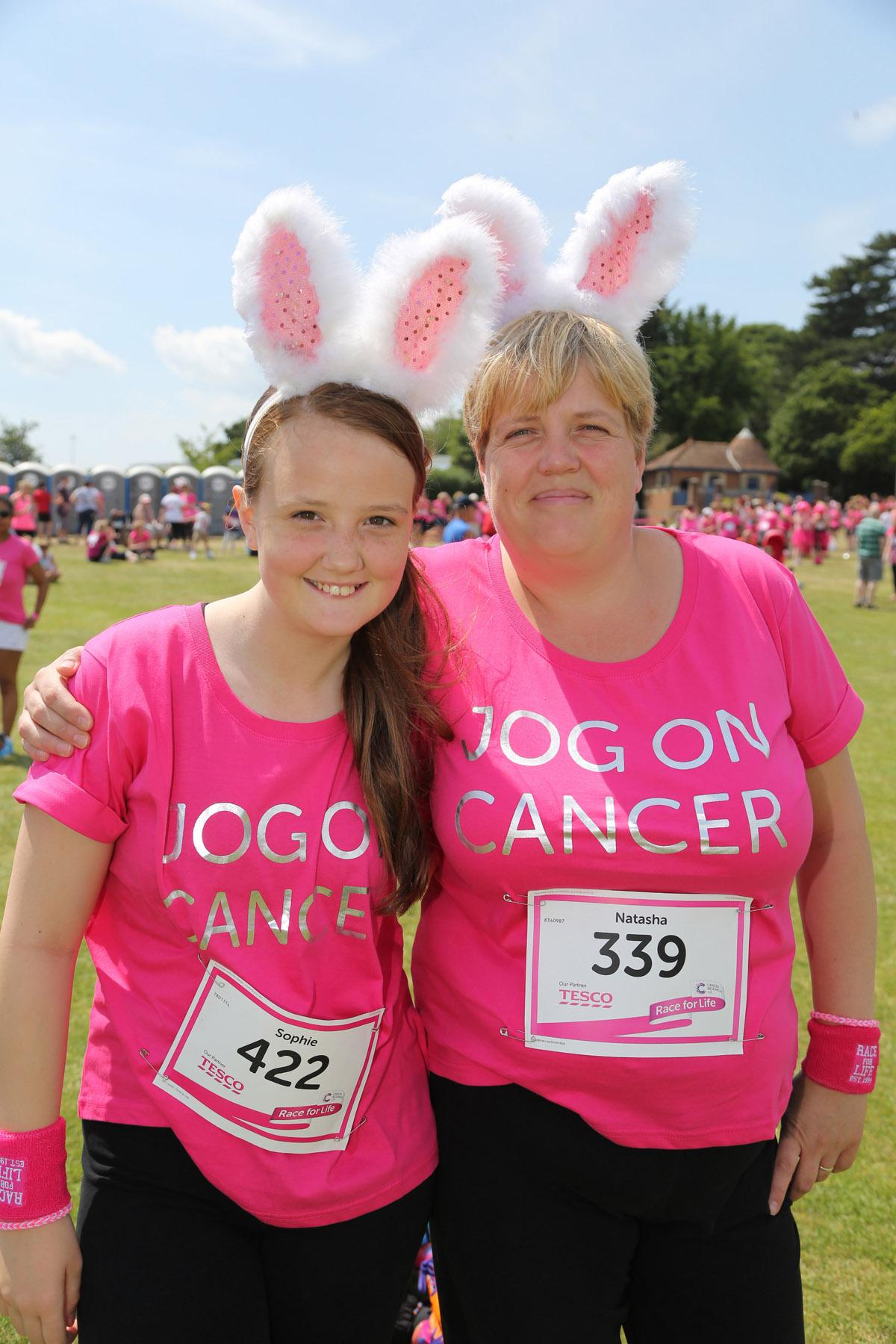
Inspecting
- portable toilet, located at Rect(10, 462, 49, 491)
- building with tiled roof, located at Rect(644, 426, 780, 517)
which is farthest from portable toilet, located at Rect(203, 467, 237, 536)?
building with tiled roof, located at Rect(644, 426, 780, 517)

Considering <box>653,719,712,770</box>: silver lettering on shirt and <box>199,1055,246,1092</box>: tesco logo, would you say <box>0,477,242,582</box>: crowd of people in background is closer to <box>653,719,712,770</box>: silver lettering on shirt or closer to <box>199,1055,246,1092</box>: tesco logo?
<box>199,1055,246,1092</box>: tesco logo

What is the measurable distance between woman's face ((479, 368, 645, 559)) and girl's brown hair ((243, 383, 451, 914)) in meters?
0.19

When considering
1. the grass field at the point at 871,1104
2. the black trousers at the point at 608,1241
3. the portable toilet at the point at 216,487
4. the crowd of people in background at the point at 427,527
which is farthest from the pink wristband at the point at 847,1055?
the portable toilet at the point at 216,487

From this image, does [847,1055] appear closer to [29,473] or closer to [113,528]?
[113,528]

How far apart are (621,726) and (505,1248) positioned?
0.94 m

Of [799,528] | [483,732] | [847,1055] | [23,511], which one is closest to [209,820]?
[483,732]

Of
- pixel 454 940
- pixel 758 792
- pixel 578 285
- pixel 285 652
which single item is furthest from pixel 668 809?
pixel 578 285

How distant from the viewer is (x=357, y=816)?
1.82 metres

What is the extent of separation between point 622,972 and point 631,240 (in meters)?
1.49

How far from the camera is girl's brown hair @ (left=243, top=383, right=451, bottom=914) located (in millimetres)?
1818

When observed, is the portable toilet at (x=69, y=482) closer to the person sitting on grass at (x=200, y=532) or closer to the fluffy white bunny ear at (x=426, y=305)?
the person sitting on grass at (x=200, y=532)

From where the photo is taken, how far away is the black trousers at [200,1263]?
165 cm

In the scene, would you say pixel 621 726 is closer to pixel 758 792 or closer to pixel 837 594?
pixel 758 792

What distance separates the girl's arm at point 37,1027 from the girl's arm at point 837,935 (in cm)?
133
